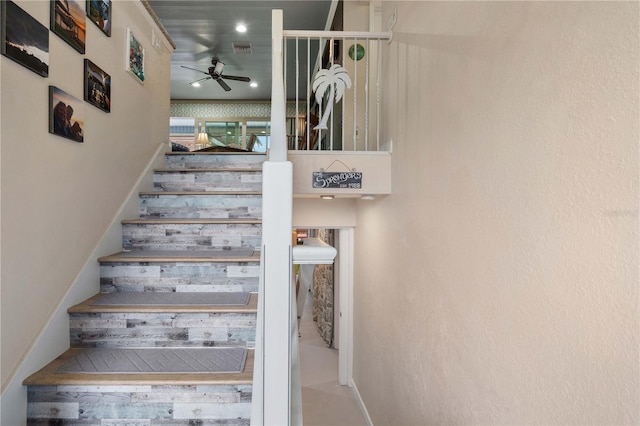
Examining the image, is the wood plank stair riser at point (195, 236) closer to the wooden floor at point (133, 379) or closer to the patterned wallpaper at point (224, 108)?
the wooden floor at point (133, 379)

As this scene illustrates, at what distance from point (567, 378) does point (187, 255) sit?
2.02 m

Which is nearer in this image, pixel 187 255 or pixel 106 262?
pixel 106 262

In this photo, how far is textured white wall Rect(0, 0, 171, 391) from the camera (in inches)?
54.9

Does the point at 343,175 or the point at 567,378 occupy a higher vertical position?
the point at 343,175

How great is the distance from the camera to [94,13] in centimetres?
210

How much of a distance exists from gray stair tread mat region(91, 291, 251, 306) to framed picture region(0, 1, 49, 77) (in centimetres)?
118

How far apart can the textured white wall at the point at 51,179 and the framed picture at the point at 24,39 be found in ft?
0.12

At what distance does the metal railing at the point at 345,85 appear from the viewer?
8.70ft

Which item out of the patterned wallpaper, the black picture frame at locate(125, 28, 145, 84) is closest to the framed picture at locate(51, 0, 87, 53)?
the black picture frame at locate(125, 28, 145, 84)

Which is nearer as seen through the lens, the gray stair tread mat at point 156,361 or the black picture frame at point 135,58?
the gray stair tread mat at point 156,361

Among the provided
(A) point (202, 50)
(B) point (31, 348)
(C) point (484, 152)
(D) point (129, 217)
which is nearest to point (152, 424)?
(B) point (31, 348)

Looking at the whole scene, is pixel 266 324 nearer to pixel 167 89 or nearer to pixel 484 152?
pixel 484 152

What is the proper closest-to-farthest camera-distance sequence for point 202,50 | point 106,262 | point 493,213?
point 493,213
point 106,262
point 202,50

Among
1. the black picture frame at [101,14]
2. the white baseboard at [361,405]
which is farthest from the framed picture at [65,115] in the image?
the white baseboard at [361,405]
